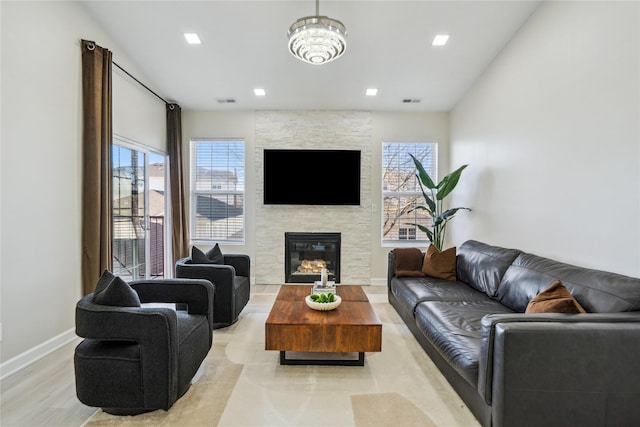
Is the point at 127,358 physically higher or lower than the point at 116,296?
Result: lower

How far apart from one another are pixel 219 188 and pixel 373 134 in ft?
9.26

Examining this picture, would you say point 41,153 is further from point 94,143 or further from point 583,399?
point 583,399

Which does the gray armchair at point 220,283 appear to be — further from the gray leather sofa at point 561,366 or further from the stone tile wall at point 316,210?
the gray leather sofa at point 561,366

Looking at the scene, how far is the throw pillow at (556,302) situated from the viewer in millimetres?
1777

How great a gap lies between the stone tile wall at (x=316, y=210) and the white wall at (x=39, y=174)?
2.53m

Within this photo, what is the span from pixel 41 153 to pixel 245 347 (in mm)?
2475

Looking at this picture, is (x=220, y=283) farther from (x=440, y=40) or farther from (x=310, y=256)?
(x=440, y=40)

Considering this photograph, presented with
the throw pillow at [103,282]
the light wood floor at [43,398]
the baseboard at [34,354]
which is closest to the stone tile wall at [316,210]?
the baseboard at [34,354]

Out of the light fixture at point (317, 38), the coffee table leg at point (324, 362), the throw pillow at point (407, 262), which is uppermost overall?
the light fixture at point (317, 38)

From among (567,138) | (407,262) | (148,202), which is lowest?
(407,262)

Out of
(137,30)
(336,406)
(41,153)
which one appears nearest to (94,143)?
(41,153)

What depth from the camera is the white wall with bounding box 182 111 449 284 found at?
519cm

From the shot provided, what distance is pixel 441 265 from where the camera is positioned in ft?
12.0

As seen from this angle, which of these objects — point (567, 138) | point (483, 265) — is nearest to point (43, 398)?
point (483, 265)
